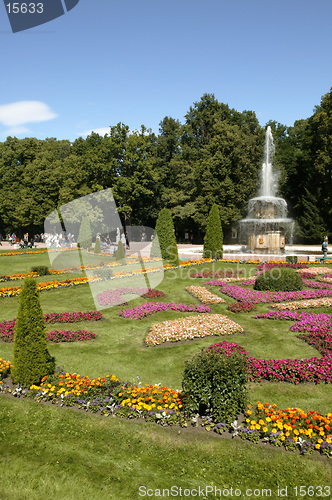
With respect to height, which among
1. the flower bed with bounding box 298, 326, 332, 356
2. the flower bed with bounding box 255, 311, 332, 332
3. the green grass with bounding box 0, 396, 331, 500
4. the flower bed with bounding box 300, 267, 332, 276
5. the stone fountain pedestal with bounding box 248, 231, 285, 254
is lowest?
the green grass with bounding box 0, 396, 331, 500

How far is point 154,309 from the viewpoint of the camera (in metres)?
12.3

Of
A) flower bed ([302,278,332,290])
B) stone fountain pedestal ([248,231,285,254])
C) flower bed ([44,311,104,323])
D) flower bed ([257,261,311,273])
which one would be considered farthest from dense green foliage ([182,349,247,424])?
stone fountain pedestal ([248,231,285,254])

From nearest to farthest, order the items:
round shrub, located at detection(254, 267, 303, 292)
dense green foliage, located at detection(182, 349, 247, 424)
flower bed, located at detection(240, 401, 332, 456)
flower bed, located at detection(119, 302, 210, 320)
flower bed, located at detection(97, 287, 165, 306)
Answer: flower bed, located at detection(240, 401, 332, 456), dense green foliage, located at detection(182, 349, 247, 424), flower bed, located at detection(119, 302, 210, 320), flower bed, located at detection(97, 287, 165, 306), round shrub, located at detection(254, 267, 303, 292)

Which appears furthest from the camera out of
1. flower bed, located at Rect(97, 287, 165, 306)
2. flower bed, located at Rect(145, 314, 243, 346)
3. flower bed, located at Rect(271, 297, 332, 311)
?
flower bed, located at Rect(97, 287, 165, 306)

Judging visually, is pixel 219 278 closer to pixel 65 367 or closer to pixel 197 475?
pixel 65 367

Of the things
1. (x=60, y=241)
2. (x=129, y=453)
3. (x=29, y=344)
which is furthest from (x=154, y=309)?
(x=60, y=241)

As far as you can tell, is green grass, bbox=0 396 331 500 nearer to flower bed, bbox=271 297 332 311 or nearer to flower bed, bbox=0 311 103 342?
flower bed, bbox=0 311 103 342

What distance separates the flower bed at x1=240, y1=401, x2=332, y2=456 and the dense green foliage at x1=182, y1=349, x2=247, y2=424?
1.03ft

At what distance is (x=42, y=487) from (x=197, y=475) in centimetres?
191

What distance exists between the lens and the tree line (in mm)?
40406

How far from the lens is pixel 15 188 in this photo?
166 feet

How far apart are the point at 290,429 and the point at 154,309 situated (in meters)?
7.47

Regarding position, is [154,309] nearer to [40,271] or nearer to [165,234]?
[40,271]

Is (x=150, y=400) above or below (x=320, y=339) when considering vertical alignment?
below
